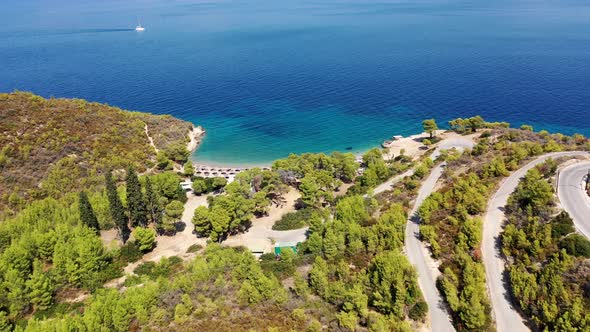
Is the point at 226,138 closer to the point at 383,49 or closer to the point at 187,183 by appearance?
the point at 187,183

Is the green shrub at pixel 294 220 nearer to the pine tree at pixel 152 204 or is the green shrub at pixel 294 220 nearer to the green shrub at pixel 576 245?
the pine tree at pixel 152 204

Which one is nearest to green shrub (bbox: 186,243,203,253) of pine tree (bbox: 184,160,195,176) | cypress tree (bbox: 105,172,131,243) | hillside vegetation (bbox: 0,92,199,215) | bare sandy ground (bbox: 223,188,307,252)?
bare sandy ground (bbox: 223,188,307,252)

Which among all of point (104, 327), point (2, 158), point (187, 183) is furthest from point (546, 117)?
point (2, 158)

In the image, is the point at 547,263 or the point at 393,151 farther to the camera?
the point at 393,151

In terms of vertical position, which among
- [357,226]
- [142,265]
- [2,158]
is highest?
[2,158]

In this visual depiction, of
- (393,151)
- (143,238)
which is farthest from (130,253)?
(393,151)

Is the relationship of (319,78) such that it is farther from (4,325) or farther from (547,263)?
(4,325)
